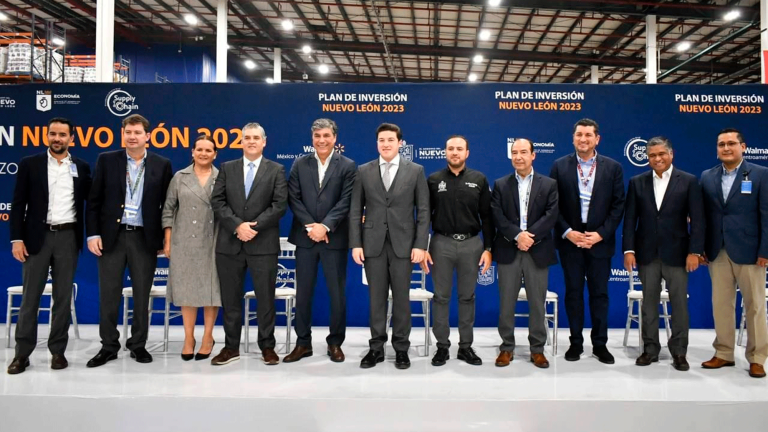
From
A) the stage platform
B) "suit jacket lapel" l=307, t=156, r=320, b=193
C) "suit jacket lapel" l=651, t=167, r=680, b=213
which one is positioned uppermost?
"suit jacket lapel" l=307, t=156, r=320, b=193

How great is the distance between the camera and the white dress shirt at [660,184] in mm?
3779

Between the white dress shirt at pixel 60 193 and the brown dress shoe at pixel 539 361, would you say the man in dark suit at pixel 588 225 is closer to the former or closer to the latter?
the brown dress shoe at pixel 539 361

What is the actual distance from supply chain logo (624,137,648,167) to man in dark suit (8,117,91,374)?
4.88 metres

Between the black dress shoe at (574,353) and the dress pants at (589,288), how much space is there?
3cm

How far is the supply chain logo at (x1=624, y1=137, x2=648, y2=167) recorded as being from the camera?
5.25m

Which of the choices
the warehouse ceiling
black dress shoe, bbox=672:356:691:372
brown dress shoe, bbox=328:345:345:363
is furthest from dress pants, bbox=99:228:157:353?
the warehouse ceiling

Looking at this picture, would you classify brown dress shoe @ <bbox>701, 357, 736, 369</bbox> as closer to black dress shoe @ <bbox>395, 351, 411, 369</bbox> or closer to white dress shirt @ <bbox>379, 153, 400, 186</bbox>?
black dress shoe @ <bbox>395, 351, 411, 369</bbox>

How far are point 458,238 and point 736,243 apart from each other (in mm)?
1866

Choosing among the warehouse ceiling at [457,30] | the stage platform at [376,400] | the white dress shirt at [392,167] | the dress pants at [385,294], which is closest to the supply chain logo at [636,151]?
the stage platform at [376,400]

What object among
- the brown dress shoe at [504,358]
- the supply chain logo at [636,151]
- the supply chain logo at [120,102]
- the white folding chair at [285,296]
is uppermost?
the supply chain logo at [120,102]

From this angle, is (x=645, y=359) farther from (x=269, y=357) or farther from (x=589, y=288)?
(x=269, y=357)

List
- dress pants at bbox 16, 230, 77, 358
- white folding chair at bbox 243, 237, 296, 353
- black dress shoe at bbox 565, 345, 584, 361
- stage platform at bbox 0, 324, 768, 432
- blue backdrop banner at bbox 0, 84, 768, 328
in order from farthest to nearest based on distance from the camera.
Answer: blue backdrop banner at bbox 0, 84, 768, 328, white folding chair at bbox 243, 237, 296, 353, black dress shoe at bbox 565, 345, 584, 361, dress pants at bbox 16, 230, 77, 358, stage platform at bbox 0, 324, 768, 432

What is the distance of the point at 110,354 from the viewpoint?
148 inches

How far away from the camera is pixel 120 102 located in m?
5.34
